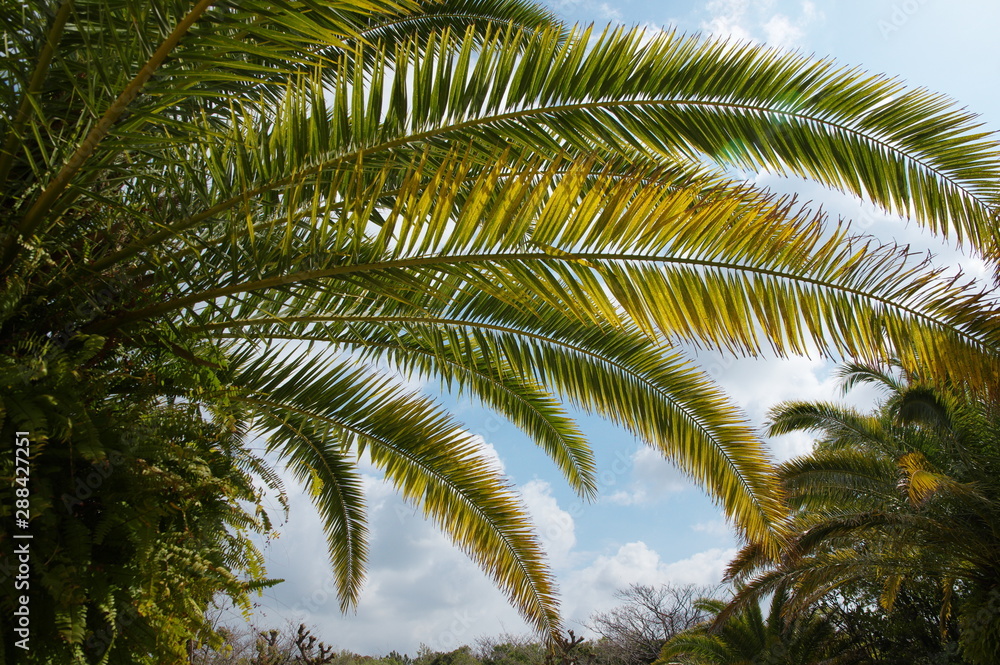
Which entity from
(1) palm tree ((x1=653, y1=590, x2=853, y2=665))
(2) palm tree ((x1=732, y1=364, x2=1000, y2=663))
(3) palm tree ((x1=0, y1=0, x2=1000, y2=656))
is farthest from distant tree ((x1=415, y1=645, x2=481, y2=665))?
(3) palm tree ((x1=0, y1=0, x2=1000, y2=656))

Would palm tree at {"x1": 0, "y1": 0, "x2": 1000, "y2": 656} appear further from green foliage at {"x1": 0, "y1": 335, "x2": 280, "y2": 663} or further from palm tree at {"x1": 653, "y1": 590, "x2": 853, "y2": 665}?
palm tree at {"x1": 653, "y1": 590, "x2": 853, "y2": 665}

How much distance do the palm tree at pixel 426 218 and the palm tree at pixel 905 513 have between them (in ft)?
20.1

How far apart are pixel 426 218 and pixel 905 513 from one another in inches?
436

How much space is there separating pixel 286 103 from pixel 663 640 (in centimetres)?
2322

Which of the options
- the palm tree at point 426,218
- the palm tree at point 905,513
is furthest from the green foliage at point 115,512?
the palm tree at point 905,513

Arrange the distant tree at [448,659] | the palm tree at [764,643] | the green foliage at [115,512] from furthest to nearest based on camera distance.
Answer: the distant tree at [448,659] → the palm tree at [764,643] → the green foliage at [115,512]

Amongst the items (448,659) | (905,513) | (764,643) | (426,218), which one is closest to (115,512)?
(426,218)

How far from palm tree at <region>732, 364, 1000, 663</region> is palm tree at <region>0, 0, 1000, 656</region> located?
612 cm

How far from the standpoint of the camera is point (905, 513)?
10859 mm

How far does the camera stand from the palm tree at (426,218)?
2.82 m

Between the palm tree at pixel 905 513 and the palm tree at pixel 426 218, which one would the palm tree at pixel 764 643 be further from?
the palm tree at pixel 426 218

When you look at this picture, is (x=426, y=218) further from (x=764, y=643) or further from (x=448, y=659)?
(x=448, y=659)

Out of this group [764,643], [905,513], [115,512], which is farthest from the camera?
[764,643]

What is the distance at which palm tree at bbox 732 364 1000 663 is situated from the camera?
10227 millimetres
